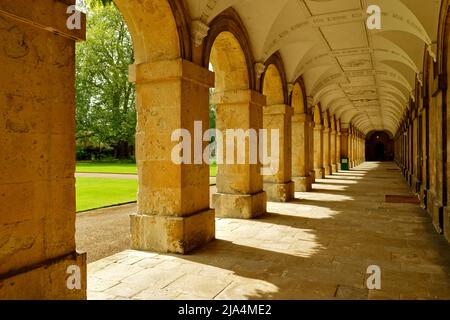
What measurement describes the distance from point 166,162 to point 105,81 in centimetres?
2795

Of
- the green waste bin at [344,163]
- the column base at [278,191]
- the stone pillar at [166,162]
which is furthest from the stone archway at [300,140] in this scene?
the green waste bin at [344,163]

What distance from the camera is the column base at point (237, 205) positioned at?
7250 mm

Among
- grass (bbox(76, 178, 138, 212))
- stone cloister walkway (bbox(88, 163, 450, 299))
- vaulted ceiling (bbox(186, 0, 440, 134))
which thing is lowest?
stone cloister walkway (bbox(88, 163, 450, 299))

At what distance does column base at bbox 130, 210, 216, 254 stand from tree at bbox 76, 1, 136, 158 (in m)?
25.3

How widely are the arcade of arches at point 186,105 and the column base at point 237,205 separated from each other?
0.03 m

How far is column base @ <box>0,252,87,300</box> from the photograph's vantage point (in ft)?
8.63

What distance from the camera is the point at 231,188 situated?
750 cm

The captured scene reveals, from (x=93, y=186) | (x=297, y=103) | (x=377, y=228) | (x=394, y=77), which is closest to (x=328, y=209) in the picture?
(x=377, y=228)

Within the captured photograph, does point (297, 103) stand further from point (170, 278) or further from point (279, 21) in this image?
point (170, 278)

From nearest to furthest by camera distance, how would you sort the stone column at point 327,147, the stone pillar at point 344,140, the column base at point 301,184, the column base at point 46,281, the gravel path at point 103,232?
the column base at point 46,281 → the gravel path at point 103,232 → the column base at point 301,184 → the stone column at point 327,147 → the stone pillar at point 344,140

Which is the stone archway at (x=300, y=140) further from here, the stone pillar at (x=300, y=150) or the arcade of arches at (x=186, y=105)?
the arcade of arches at (x=186, y=105)

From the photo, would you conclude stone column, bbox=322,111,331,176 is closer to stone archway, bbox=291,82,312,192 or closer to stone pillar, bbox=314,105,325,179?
stone pillar, bbox=314,105,325,179

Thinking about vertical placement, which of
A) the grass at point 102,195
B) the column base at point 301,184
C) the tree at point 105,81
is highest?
the tree at point 105,81

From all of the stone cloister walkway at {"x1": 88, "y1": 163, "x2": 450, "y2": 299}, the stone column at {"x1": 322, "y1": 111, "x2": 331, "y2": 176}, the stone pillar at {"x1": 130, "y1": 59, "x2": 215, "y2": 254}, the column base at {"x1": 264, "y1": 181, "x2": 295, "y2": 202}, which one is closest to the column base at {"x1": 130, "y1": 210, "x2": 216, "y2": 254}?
the stone pillar at {"x1": 130, "y1": 59, "x2": 215, "y2": 254}
